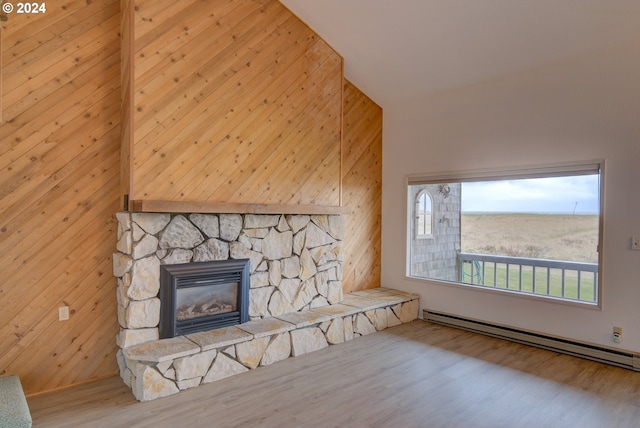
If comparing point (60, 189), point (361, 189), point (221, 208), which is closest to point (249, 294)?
point (221, 208)

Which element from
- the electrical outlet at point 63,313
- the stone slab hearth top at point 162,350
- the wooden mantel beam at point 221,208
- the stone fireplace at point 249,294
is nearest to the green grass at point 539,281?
the stone fireplace at point 249,294

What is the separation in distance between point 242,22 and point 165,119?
133cm

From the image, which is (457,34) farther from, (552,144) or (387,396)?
(387,396)

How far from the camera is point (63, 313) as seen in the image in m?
3.10

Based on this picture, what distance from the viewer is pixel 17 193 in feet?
9.52

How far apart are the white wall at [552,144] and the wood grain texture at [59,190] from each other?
3703mm

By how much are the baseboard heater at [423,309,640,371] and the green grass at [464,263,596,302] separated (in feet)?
1.52

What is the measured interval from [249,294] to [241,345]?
58cm

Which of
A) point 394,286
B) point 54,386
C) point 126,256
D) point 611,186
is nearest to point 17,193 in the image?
point 126,256

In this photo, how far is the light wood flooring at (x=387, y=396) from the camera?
2.62 metres

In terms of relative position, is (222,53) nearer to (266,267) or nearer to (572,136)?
(266,267)

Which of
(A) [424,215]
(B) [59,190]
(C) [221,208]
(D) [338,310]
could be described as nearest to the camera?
(B) [59,190]

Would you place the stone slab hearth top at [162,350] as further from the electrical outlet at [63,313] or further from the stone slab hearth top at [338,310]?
the stone slab hearth top at [338,310]

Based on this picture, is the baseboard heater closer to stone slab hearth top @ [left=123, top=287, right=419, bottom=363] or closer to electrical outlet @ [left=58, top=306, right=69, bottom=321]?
stone slab hearth top @ [left=123, top=287, right=419, bottom=363]
